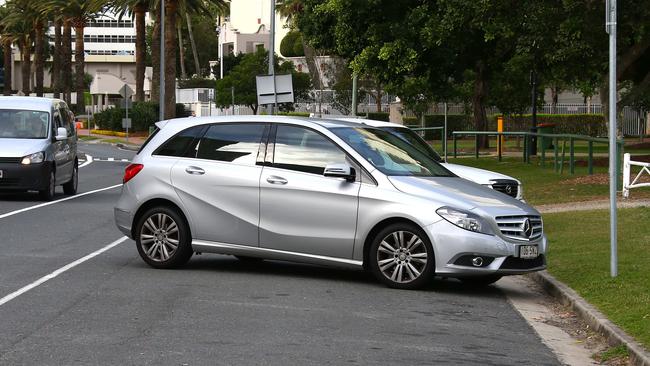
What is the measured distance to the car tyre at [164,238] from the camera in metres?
13.4

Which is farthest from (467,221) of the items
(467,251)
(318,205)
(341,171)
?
(318,205)

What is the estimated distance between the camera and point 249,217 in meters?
13.1

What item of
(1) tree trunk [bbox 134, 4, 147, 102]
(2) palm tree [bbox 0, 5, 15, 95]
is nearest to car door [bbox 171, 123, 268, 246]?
(1) tree trunk [bbox 134, 4, 147, 102]

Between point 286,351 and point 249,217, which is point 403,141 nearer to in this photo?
point 249,217

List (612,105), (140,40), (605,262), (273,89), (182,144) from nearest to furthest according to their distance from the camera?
(612,105) → (182,144) → (605,262) → (273,89) → (140,40)

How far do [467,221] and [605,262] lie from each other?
2.80 m

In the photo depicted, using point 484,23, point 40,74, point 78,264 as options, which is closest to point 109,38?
point 40,74

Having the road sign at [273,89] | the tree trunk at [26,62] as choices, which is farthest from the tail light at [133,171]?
the tree trunk at [26,62]

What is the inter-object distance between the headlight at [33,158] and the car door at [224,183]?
9942mm

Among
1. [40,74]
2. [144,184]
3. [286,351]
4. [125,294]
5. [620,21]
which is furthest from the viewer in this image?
[40,74]

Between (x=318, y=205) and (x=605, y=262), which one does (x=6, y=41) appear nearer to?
(x=605, y=262)

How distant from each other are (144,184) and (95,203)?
1012 cm

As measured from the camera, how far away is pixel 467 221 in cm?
1205

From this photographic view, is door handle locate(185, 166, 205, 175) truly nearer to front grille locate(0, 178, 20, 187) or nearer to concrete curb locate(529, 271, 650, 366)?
concrete curb locate(529, 271, 650, 366)
